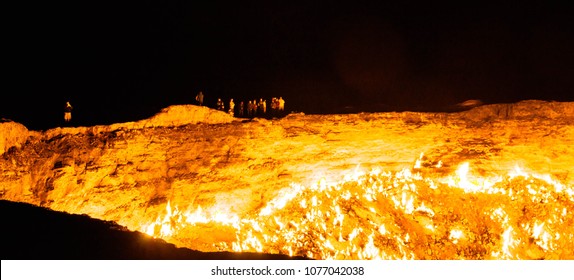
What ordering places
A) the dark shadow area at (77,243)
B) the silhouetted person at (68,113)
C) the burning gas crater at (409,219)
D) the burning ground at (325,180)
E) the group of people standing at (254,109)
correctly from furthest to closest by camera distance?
the burning gas crater at (409,219) < the group of people standing at (254,109) < the silhouetted person at (68,113) < the burning ground at (325,180) < the dark shadow area at (77,243)

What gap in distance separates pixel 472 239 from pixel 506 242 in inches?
43.1

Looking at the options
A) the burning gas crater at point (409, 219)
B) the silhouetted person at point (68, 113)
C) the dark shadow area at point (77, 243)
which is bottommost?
the burning gas crater at point (409, 219)

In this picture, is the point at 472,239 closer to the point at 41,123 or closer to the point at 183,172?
the point at 183,172

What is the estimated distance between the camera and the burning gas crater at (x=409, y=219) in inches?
506

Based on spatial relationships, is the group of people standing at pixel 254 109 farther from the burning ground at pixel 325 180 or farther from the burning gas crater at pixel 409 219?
the burning gas crater at pixel 409 219

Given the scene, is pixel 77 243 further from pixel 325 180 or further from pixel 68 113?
pixel 325 180

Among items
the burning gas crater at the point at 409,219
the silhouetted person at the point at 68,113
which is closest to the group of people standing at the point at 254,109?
the burning gas crater at the point at 409,219

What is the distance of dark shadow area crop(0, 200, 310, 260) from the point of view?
6922 mm

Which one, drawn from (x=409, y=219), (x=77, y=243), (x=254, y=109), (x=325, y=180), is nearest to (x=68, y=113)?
(x=254, y=109)

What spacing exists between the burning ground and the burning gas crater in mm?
34

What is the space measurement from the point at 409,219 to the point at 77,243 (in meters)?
9.95

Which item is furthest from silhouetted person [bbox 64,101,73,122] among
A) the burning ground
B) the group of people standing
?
the group of people standing

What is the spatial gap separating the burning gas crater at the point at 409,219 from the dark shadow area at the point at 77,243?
13.9 ft

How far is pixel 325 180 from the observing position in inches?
539
